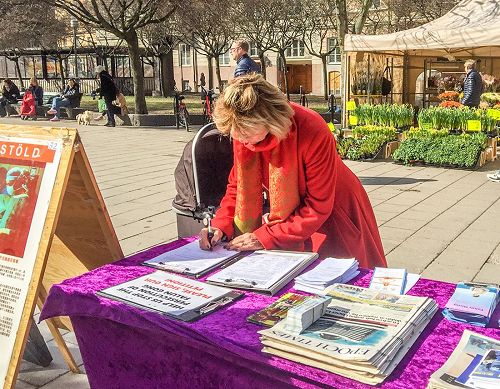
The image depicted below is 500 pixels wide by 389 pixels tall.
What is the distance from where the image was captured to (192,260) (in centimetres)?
263

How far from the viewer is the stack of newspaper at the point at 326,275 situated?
2.24 metres

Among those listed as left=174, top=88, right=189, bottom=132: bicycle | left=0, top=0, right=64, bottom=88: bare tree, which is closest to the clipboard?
left=174, top=88, right=189, bottom=132: bicycle

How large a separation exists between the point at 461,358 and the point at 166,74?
118 feet

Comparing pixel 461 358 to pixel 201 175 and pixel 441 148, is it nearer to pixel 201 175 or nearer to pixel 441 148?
pixel 201 175

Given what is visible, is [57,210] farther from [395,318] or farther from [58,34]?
[58,34]

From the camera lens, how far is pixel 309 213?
2.79m

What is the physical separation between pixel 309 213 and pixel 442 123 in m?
8.40

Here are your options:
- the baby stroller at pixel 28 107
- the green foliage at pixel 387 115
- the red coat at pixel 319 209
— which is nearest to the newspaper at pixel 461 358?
the red coat at pixel 319 209

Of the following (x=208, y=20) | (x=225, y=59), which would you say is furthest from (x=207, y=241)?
(x=225, y=59)

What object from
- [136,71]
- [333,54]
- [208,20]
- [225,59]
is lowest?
[136,71]

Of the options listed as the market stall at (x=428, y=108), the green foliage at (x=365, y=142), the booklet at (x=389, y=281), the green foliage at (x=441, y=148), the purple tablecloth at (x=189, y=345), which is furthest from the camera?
the green foliage at (x=365, y=142)

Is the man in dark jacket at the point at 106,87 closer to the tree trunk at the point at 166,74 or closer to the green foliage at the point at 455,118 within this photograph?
the green foliage at the point at 455,118

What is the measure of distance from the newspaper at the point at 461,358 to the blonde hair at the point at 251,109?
1181 mm

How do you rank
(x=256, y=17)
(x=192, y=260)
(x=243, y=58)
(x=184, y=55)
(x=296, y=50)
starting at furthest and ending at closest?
1. (x=184, y=55)
2. (x=296, y=50)
3. (x=256, y=17)
4. (x=243, y=58)
5. (x=192, y=260)
